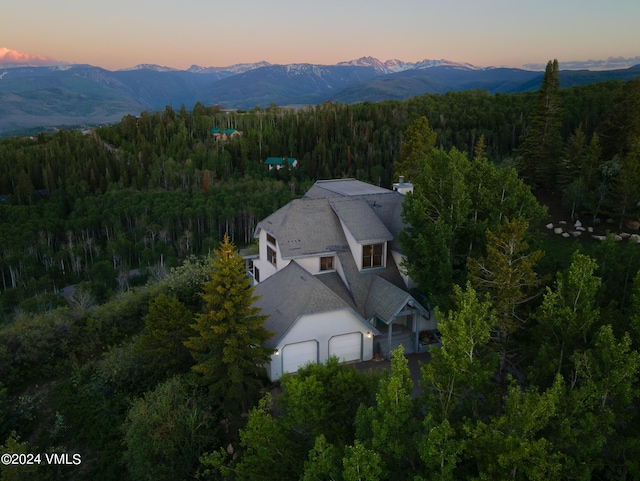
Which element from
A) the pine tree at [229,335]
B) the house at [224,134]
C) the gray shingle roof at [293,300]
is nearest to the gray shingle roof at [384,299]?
the gray shingle roof at [293,300]

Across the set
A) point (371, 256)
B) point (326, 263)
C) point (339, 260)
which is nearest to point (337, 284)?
point (339, 260)

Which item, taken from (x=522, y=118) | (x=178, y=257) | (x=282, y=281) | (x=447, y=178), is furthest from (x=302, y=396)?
(x=522, y=118)

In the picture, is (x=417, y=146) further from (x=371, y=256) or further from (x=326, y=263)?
(x=326, y=263)

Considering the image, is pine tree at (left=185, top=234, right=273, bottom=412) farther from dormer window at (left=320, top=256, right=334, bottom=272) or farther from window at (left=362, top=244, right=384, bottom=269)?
window at (left=362, top=244, right=384, bottom=269)

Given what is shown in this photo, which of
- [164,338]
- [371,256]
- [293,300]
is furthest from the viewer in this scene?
[371,256]

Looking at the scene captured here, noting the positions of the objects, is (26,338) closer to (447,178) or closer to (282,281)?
(282,281)

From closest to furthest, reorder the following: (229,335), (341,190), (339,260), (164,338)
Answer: (229,335)
(164,338)
(339,260)
(341,190)
